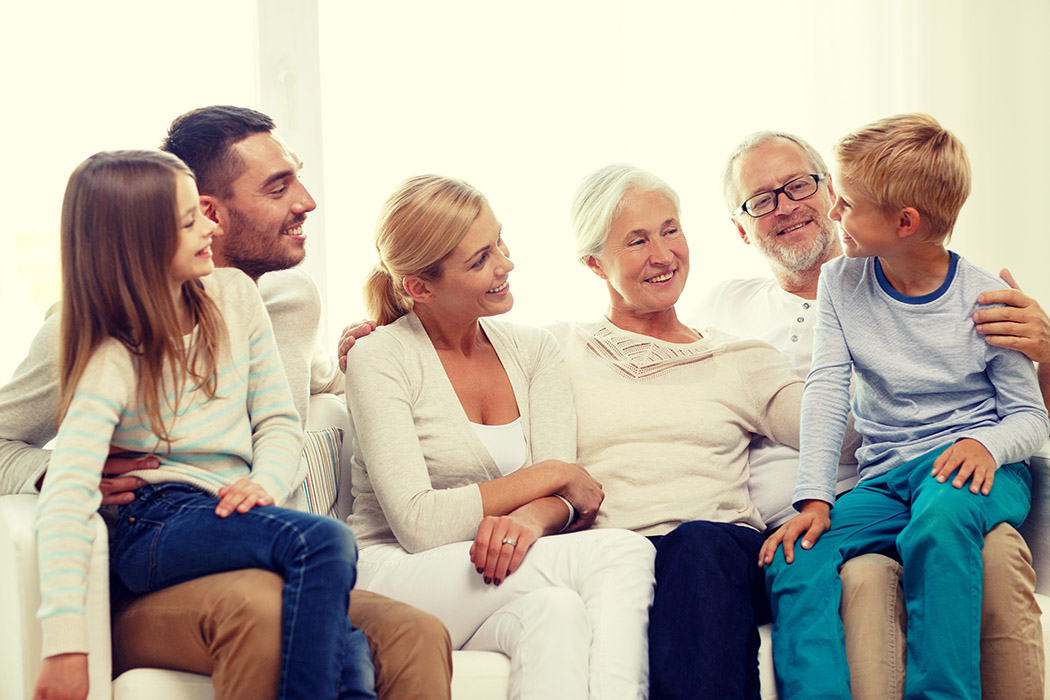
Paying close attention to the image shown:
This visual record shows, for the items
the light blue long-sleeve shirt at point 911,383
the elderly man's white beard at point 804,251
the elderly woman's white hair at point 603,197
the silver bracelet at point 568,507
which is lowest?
the silver bracelet at point 568,507

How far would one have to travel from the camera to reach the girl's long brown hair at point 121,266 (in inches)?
57.0

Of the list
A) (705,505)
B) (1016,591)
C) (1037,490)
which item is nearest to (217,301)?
(705,505)

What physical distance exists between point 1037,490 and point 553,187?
5.47 ft

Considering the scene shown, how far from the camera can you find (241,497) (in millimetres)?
1435

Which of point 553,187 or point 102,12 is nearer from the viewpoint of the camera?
point 102,12

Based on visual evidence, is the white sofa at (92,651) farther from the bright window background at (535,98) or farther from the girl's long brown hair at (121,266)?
the bright window background at (535,98)

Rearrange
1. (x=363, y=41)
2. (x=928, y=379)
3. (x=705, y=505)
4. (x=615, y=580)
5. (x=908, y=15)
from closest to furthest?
(x=615, y=580) → (x=928, y=379) → (x=705, y=505) → (x=363, y=41) → (x=908, y=15)

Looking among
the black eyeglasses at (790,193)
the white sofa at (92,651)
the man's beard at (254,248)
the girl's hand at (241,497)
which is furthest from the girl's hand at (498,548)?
the black eyeglasses at (790,193)

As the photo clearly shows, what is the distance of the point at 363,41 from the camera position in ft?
9.50

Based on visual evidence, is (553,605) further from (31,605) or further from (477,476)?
(31,605)

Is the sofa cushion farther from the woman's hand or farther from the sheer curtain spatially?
the sheer curtain

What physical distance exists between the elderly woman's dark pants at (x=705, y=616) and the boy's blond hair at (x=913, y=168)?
0.65m

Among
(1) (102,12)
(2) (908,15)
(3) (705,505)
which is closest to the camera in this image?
(3) (705,505)

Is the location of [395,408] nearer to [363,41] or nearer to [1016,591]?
[1016,591]
